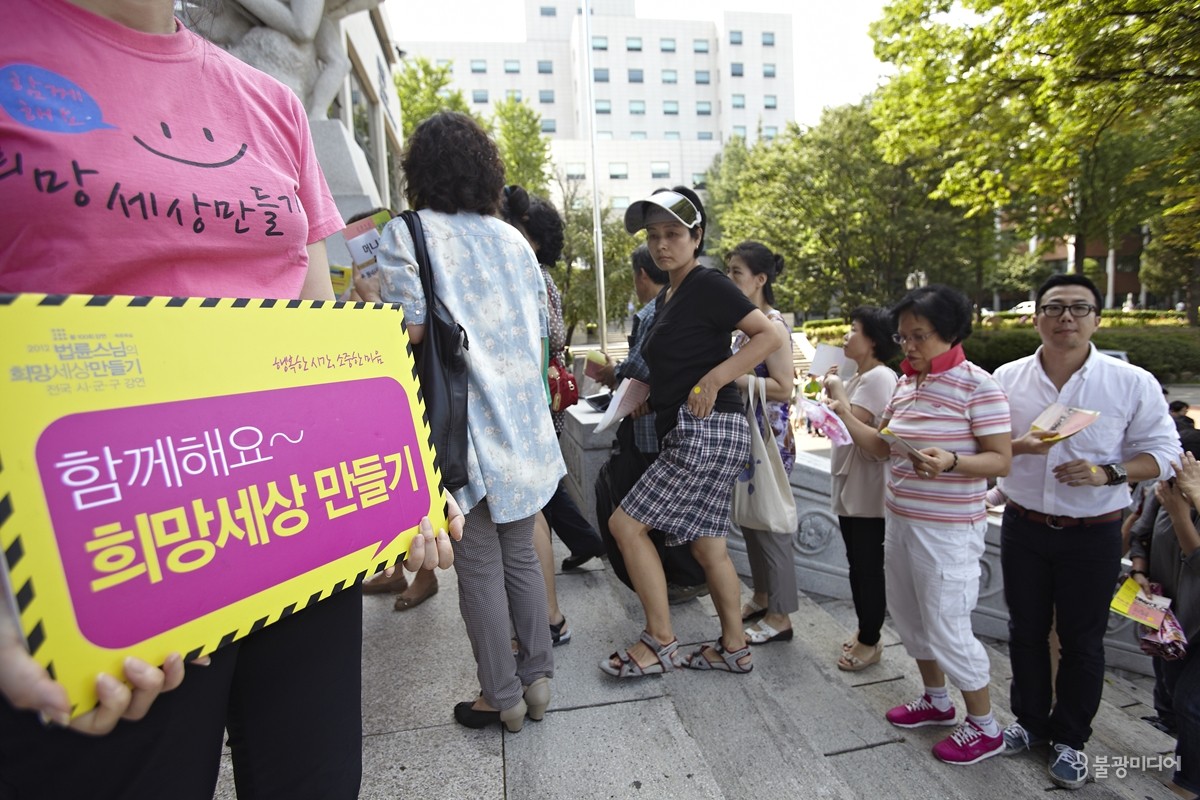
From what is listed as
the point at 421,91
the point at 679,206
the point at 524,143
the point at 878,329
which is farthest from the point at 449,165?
the point at 524,143

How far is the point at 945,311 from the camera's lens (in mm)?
2764

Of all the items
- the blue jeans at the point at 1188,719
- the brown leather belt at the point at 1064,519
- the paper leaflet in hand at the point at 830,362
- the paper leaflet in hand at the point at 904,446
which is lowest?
the blue jeans at the point at 1188,719

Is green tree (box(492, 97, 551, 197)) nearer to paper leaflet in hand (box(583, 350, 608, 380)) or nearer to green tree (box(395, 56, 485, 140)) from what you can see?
green tree (box(395, 56, 485, 140))

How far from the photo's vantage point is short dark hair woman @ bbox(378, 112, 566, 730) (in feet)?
7.26

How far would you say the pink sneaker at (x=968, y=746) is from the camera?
2670 millimetres

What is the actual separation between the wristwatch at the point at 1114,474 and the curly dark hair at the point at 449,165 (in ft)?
9.03

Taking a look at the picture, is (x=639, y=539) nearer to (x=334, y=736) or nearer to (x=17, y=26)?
(x=334, y=736)

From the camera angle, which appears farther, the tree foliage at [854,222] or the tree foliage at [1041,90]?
the tree foliage at [854,222]

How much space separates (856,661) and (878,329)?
178 centimetres

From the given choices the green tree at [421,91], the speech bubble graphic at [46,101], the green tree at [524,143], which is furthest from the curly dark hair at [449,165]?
the green tree at [524,143]

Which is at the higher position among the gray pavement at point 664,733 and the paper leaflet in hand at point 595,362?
the paper leaflet in hand at point 595,362

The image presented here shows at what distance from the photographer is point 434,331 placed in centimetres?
213

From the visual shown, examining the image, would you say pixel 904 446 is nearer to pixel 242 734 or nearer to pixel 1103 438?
pixel 1103 438

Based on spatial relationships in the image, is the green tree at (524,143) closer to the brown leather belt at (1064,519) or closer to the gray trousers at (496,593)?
the brown leather belt at (1064,519)
